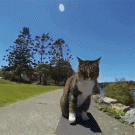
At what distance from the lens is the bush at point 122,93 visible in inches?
368

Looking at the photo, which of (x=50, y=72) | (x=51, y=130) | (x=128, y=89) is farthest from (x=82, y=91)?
(x=50, y=72)

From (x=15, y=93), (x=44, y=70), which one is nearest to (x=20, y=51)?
(x=44, y=70)

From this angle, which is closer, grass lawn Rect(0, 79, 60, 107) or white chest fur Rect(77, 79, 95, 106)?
white chest fur Rect(77, 79, 95, 106)

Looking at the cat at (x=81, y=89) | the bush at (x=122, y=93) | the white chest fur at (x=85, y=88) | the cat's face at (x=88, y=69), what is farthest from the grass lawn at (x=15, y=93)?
the bush at (x=122, y=93)

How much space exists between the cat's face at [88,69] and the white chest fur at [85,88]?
7 centimetres

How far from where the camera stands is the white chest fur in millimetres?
1830

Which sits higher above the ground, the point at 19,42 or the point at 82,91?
the point at 19,42

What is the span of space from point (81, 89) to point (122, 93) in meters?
8.82

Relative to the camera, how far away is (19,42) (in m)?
30.8

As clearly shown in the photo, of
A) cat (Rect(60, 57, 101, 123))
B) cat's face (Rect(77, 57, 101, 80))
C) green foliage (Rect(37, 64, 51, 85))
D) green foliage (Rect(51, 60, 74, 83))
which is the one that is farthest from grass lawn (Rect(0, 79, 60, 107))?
green foliage (Rect(51, 60, 74, 83))

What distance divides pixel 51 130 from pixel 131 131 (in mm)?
1892

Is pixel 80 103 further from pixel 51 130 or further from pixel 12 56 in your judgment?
pixel 12 56

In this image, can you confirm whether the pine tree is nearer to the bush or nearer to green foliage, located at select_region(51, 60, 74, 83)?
green foliage, located at select_region(51, 60, 74, 83)

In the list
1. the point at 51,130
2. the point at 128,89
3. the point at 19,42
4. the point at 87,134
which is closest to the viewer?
the point at 87,134
